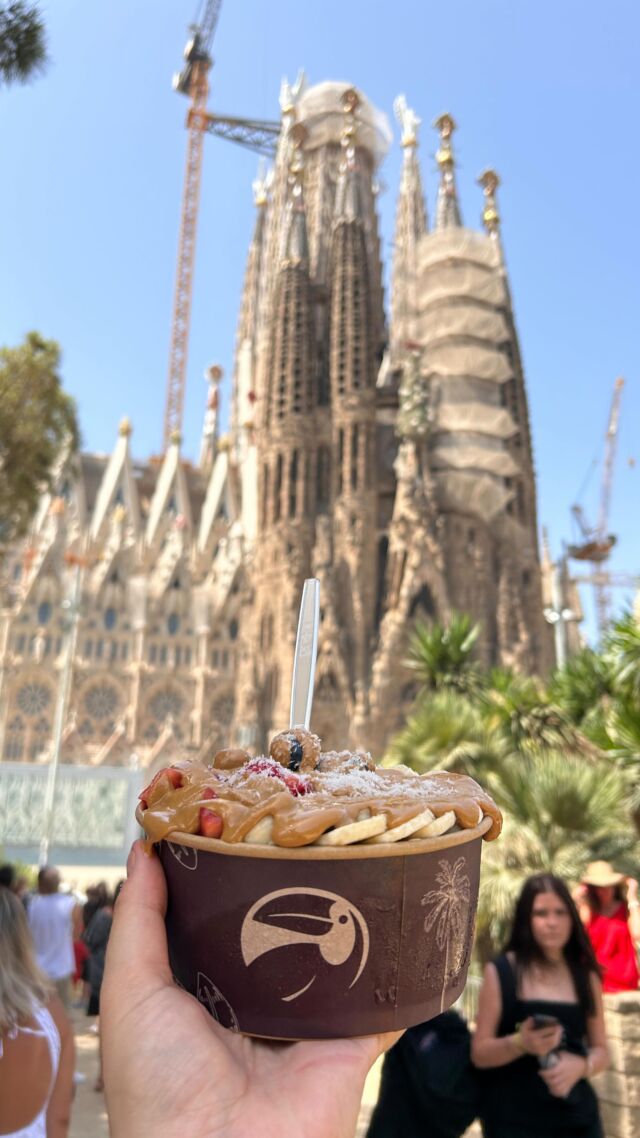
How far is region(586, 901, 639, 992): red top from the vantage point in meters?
3.51

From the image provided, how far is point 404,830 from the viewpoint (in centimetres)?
124

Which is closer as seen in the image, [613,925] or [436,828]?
[436,828]

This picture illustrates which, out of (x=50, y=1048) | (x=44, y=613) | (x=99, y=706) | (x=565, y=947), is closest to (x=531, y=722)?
(x=565, y=947)

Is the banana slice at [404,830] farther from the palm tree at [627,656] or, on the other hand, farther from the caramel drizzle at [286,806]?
the palm tree at [627,656]

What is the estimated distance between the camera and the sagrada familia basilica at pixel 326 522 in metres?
28.4

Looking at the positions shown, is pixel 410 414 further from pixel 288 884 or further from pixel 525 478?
pixel 288 884

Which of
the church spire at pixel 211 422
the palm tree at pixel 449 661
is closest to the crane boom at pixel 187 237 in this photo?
the church spire at pixel 211 422

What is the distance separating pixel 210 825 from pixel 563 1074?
157 centimetres

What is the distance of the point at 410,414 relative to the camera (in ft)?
98.9

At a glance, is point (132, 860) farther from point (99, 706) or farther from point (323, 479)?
point (99, 706)

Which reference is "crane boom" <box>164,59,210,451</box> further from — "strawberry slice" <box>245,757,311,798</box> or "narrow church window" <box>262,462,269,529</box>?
"strawberry slice" <box>245,757,311,798</box>

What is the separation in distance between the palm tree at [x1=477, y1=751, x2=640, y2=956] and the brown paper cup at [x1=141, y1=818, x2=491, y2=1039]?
642 cm

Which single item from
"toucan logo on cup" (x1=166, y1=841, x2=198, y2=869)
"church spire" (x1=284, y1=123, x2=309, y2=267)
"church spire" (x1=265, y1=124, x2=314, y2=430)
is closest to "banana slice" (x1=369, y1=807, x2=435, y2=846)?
"toucan logo on cup" (x1=166, y1=841, x2=198, y2=869)

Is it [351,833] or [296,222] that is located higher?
[296,222]
